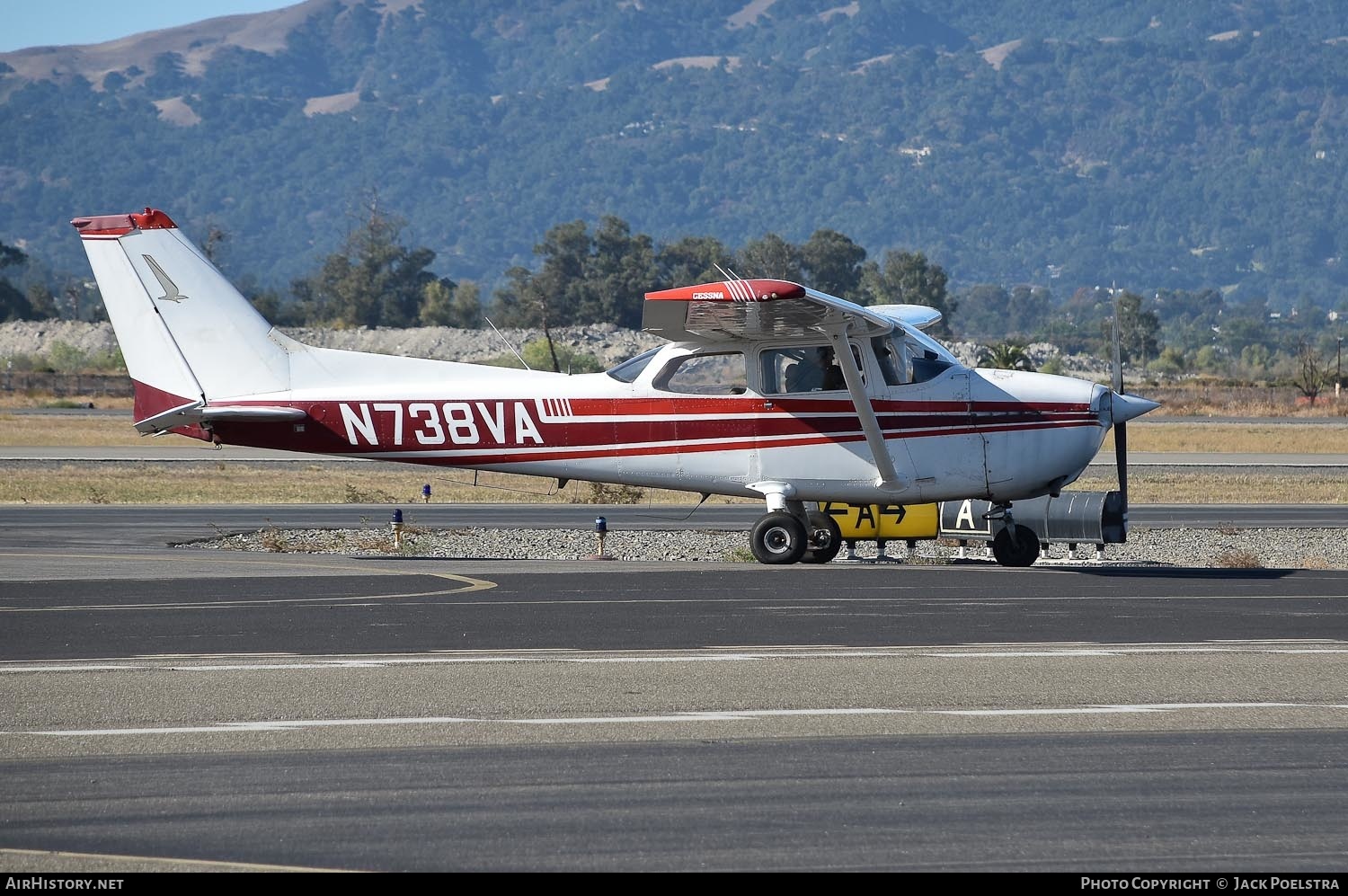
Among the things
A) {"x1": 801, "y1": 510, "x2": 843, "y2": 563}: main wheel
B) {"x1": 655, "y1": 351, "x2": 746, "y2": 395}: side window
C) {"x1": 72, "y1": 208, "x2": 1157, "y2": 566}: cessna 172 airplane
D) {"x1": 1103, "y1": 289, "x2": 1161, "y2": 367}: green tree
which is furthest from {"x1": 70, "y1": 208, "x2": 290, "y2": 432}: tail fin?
{"x1": 1103, "y1": 289, "x2": 1161, "y2": 367}: green tree

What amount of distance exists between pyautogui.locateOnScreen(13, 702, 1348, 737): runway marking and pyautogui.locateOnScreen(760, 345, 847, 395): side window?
7973 mm

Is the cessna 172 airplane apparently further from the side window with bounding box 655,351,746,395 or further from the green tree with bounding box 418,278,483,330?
the green tree with bounding box 418,278,483,330

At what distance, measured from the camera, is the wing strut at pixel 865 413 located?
51.5ft

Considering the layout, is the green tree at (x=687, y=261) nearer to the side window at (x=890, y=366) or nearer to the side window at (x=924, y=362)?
the side window at (x=924, y=362)

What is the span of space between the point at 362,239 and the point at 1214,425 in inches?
4575

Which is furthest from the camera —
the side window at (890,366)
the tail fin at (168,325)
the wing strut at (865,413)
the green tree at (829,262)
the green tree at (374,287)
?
the green tree at (374,287)

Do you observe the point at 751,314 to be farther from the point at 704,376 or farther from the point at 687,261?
the point at 687,261

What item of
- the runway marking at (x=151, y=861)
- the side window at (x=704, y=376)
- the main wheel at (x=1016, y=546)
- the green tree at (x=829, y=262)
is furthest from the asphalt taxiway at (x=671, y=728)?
the green tree at (x=829, y=262)

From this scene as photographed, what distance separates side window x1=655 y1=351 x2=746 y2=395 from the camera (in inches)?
656

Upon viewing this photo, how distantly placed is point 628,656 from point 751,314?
5522 millimetres

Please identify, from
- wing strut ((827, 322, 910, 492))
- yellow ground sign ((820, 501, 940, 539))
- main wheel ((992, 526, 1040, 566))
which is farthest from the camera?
yellow ground sign ((820, 501, 940, 539))

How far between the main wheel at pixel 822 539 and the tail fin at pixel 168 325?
5.85 m

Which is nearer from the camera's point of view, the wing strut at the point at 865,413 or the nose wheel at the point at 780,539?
the wing strut at the point at 865,413

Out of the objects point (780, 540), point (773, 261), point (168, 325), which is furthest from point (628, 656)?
point (773, 261)
